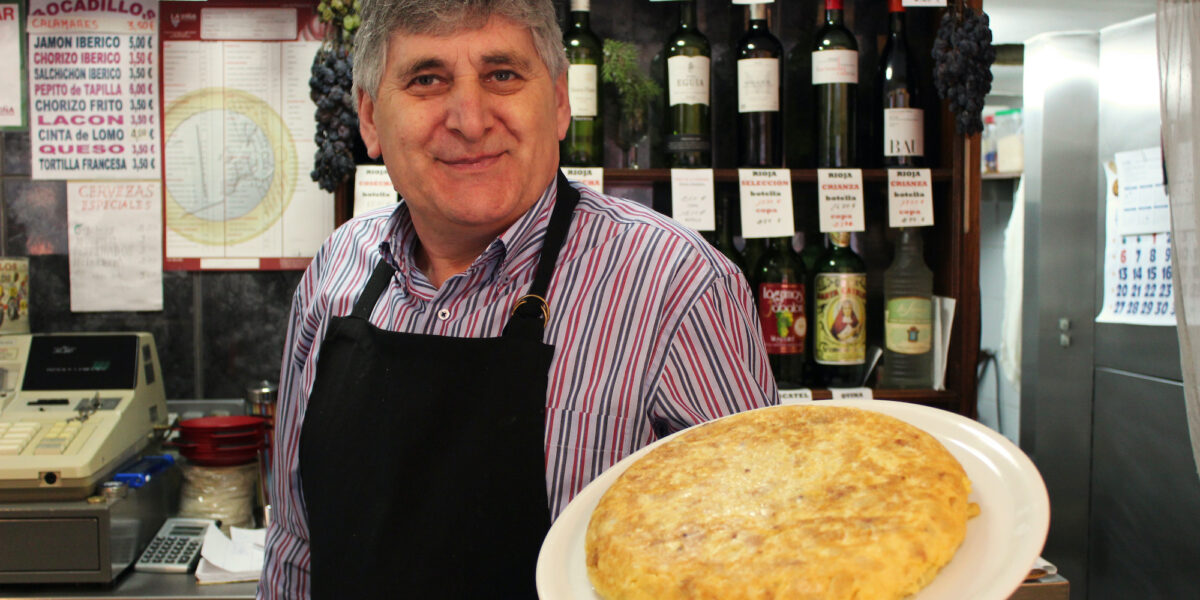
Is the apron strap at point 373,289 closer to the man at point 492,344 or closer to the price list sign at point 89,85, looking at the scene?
the man at point 492,344

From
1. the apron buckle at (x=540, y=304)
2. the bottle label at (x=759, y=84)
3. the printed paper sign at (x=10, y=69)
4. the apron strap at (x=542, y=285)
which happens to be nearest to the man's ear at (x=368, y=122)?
the apron strap at (x=542, y=285)

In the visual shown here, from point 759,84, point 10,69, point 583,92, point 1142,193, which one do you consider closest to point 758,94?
point 759,84

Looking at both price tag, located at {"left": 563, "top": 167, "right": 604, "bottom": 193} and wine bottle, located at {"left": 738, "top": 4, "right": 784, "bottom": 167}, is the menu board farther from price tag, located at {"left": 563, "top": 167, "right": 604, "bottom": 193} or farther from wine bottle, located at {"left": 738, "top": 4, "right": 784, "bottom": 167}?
wine bottle, located at {"left": 738, "top": 4, "right": 784, "bottom": 167}

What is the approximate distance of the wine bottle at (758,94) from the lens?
1900 millimetres

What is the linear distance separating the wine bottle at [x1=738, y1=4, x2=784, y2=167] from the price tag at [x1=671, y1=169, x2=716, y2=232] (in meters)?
0.15

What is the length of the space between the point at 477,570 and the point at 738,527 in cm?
47

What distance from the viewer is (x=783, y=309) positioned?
77.0 inches

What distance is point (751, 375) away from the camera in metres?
1.01

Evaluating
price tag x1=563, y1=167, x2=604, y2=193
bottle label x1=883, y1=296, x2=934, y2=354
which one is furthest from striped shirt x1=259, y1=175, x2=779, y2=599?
bottle label x1=883, y1=296, x2=934, y2=354

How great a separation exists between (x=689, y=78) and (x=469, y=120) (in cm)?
99

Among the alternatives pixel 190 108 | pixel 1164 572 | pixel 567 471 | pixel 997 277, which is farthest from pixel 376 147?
pixel 997 277

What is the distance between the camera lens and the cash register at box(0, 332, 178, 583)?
67.8 inches

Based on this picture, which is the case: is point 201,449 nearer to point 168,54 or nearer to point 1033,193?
point 168,54

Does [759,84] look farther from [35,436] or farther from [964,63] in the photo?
[35,436]
